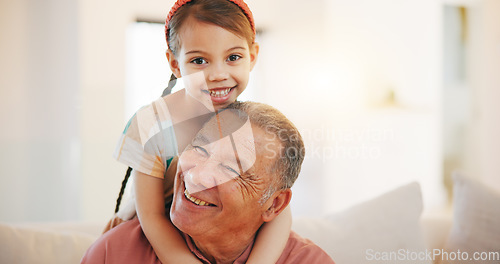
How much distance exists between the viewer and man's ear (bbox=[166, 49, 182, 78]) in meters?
0.92

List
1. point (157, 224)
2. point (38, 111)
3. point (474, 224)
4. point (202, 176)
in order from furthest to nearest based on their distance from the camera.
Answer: point (38, 111) → point (474, 224) → point (157, 224) → point (202, 176)

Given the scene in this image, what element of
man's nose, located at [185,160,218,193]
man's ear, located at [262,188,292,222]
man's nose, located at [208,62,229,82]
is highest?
man's nose, located at [208,62,229,82]

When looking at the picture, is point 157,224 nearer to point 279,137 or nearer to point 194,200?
point 194,200

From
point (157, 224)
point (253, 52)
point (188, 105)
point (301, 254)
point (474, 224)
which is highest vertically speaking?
point (253, 52)

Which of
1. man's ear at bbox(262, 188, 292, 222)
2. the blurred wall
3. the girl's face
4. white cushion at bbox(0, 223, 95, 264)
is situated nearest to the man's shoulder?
man's ear at bbox(262, 188, 292, 222)

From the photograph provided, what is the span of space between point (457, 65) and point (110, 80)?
4230mm

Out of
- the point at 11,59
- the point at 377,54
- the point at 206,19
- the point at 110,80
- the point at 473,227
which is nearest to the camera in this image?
the point at 206,19

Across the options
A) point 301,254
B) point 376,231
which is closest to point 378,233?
point 376,231

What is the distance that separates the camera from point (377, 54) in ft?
11.9

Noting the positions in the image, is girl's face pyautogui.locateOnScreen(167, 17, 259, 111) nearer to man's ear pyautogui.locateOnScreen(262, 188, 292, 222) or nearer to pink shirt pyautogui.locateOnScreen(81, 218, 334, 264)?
man's ear pyautogui.locateOnScreen(262, 188, 292, 222)

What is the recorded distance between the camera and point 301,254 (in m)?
0.98

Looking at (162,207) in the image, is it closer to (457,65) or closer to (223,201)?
(223,201)

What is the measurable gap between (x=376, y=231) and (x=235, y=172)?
602mm

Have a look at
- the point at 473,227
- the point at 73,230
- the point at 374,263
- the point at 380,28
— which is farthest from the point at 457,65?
the point at 73,230
